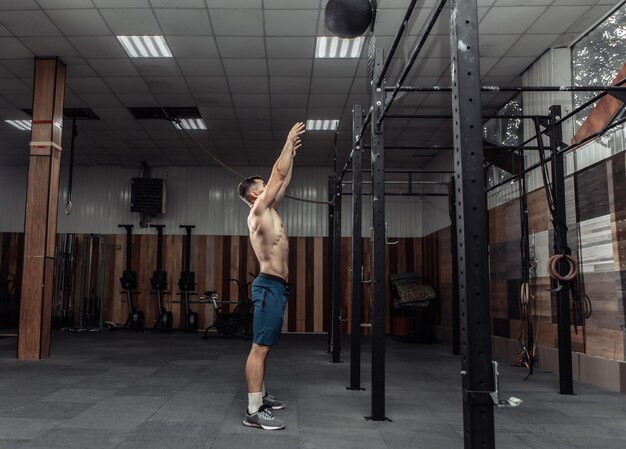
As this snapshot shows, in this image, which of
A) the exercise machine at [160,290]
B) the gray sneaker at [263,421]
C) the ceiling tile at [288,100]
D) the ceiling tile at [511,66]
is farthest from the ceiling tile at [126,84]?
the gray sneaker at [263,421]

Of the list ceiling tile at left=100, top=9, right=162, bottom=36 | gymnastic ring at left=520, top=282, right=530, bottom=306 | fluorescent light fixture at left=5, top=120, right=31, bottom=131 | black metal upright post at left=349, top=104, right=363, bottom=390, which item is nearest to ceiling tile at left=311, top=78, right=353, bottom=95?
ceiling tile at left=100, top=9, right=162, bottom=36

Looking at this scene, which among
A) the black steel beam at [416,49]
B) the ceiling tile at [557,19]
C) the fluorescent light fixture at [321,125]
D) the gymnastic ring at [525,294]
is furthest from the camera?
the fluorescent light fixture at [321,125]

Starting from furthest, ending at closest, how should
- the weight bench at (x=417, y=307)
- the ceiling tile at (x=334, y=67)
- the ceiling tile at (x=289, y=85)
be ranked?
1. the weight bench at (x=417, y=307)
2. the ceiling tile at (x=289, y=85)
3. the ceiling tile at (x=334, y=67)

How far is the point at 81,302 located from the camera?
10.1m

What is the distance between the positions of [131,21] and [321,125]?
374cm

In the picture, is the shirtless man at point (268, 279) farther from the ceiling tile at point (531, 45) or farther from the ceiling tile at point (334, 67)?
the ceiling tile at point (531, 45)

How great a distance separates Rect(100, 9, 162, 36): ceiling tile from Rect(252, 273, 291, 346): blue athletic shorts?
3.41 meters

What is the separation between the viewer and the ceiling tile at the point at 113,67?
6254 millimetres

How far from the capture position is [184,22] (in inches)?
211

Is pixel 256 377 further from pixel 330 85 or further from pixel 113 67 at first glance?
pixel 113 67

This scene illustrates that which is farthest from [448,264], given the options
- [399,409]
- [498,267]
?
[399,409]

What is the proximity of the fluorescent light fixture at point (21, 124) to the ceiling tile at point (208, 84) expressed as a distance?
3483mm

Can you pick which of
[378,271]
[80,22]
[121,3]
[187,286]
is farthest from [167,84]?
[378,271]

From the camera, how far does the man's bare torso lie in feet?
11.0
